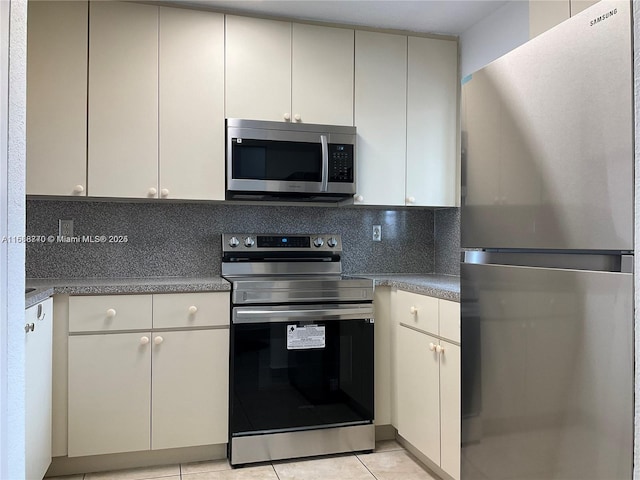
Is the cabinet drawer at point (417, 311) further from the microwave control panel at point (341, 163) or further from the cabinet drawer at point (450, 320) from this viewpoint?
the microwave control panel at point (341, 163)

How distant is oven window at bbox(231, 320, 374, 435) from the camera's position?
2508 mm

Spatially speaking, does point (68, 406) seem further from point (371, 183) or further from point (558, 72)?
point (558, 72)

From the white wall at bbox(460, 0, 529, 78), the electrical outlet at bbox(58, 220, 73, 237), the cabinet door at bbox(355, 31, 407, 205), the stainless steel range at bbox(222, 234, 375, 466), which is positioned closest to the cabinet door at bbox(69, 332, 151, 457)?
the stainless steel range at bbox(222, 234, 375, 466)

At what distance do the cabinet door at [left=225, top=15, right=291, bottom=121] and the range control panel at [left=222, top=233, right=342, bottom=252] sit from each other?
2.21 feet

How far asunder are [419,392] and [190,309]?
1.16 m

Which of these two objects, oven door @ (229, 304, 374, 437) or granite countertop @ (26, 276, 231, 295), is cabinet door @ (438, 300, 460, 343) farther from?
granite countertop @ (26, 276, 231, 295)

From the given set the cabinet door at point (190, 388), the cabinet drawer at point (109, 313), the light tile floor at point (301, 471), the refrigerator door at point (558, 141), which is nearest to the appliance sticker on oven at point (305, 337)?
the cabinet door at point (190, 388)

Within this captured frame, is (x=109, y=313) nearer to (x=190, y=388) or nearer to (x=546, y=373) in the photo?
(x=190, y=388)

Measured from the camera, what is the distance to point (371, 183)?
293 cm

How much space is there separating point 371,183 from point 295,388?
1.19 metres

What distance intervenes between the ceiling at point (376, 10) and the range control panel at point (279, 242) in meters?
1.21

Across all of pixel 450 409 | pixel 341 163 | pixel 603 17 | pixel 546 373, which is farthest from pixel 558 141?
pixel 341 163

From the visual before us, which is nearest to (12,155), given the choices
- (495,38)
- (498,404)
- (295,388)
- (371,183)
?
(498,404)

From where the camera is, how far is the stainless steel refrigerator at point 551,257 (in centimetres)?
100
